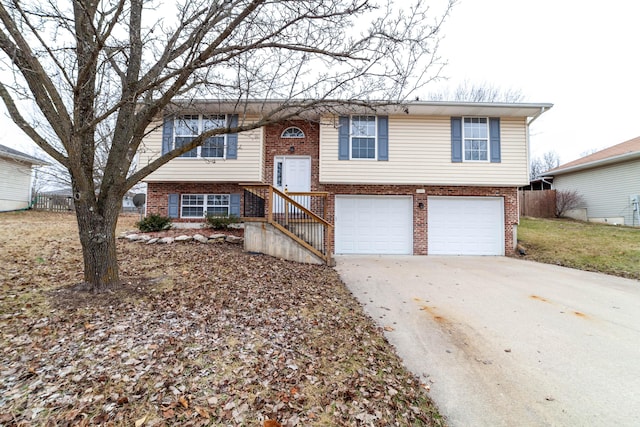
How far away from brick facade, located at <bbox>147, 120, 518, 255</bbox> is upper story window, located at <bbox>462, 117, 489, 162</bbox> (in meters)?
1.11

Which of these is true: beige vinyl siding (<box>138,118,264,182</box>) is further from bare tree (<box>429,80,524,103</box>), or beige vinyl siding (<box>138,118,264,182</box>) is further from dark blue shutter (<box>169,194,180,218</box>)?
bare tree (<box>429,80,524,103</box>)

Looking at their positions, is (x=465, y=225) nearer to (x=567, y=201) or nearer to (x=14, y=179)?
(x=567, y=201)

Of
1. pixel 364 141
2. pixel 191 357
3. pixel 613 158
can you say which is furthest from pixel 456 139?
pixel 191 357

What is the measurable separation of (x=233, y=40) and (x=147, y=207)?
7.95 metres

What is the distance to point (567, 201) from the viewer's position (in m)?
16.6

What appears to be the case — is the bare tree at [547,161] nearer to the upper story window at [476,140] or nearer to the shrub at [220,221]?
the upper story window at [476,140]

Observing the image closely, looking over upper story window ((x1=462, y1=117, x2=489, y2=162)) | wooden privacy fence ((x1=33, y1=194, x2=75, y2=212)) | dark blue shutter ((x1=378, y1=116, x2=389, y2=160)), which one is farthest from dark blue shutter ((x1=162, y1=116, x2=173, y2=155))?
wooden privacy fence ((x1=33, y1=194, x2=75, y2=212))

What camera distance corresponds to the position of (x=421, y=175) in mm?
10438

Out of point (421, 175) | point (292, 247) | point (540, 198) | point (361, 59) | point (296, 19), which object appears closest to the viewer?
point (296, 19)

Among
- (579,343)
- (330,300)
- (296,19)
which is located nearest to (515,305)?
(579,343)

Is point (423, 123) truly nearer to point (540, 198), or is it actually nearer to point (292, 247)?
point (292, 247)

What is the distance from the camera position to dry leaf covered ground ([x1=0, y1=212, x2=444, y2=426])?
2330mm

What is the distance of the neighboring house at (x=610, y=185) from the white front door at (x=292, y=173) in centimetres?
1466

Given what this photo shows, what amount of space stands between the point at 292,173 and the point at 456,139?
5.82 meters
